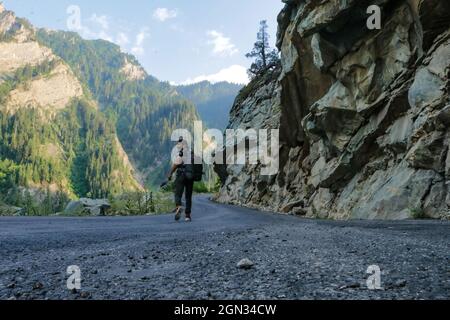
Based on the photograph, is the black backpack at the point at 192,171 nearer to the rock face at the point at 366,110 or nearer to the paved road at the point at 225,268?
the paved road at the point at 225,268

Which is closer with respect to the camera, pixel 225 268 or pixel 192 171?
pixel 225 268

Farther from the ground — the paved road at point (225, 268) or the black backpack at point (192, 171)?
the black backpack at point (192, 171)

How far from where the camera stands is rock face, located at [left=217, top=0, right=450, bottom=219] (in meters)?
13.7

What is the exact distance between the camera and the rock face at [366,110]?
541 inches

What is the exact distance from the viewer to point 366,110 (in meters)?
19.6

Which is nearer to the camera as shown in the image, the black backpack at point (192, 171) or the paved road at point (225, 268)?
the paved road at point (225, 268)

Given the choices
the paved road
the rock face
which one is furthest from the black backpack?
the rock face

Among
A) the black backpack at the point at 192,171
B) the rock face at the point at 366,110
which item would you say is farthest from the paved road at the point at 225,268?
the rock face at the point at 366,110

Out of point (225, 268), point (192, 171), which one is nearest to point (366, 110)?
point (192, 171)

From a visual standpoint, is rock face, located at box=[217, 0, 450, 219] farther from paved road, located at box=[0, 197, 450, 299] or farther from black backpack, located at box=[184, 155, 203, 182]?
paved road, located at box=[0, 197, 450, 299]

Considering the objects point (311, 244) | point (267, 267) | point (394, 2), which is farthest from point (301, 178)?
point (267, 267)

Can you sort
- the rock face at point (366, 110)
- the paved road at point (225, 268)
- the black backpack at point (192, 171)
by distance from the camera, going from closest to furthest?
the paved road at point (225, 268) → the black backpack at point (192, 171) → the rock face at point (366, 110)

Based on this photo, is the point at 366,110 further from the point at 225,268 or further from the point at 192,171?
the point at 225,268
